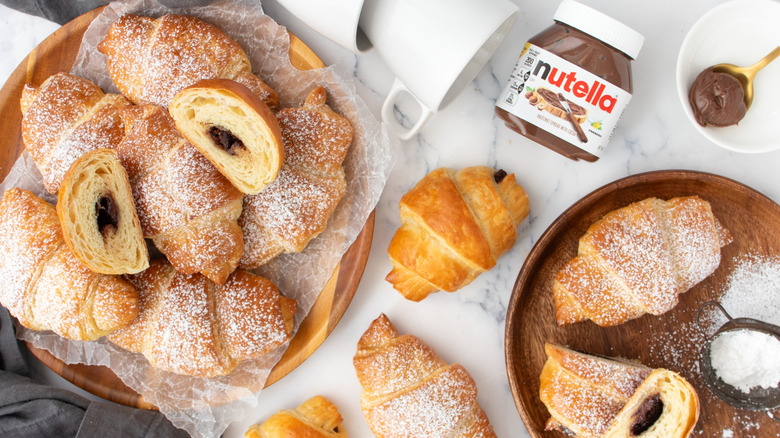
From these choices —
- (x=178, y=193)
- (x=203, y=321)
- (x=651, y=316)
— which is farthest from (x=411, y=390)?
(x=178, y=193)

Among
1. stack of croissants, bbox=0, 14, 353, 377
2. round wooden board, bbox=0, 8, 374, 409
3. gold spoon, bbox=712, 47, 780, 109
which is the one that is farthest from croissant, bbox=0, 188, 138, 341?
gold spoon, bbox=712, 47, 780, 109

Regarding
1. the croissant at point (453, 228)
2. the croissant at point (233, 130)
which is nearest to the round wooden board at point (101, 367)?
the croissant at point (453, 228)

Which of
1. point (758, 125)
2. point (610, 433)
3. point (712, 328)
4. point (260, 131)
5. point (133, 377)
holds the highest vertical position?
point (758, 125)

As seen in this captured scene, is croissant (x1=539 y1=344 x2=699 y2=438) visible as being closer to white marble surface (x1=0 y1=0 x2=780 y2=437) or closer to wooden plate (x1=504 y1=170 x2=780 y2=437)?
wooden plate (x1=504 y1=170 x2=780 y2=437)

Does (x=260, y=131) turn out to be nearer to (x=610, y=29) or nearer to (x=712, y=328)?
(x=610, y=29)

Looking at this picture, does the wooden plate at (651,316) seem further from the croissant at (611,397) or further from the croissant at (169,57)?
the croissant at (169,57)

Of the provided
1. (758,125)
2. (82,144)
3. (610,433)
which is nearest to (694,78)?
(758,125)

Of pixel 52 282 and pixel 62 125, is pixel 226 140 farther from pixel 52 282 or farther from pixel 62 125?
pixel 52 282
